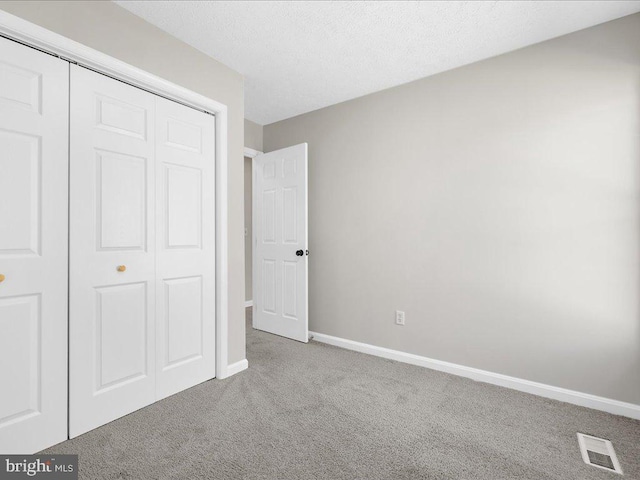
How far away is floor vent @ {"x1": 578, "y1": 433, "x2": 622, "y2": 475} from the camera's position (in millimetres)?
1626

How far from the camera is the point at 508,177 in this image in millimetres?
2482

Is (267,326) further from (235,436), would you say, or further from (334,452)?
(334,452)

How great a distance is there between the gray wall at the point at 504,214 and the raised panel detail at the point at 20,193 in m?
2.45

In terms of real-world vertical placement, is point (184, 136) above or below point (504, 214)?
above

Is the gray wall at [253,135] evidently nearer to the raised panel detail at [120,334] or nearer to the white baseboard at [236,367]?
the raised panel detail at [120,334]

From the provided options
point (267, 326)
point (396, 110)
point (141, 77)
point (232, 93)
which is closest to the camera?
point (141, 77)

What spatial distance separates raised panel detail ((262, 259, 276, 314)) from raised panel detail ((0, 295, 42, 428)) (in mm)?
2273

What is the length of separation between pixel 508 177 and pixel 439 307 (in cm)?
119

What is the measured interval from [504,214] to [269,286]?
8.23ft

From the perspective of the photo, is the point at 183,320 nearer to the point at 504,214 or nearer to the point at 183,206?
the point at 183,206

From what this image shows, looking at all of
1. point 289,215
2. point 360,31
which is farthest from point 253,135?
point 360,31

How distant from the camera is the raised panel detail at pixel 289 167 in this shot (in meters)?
3.54

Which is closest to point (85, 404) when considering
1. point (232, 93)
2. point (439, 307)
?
point (232, 93)

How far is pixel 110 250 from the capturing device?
76.7 inches
